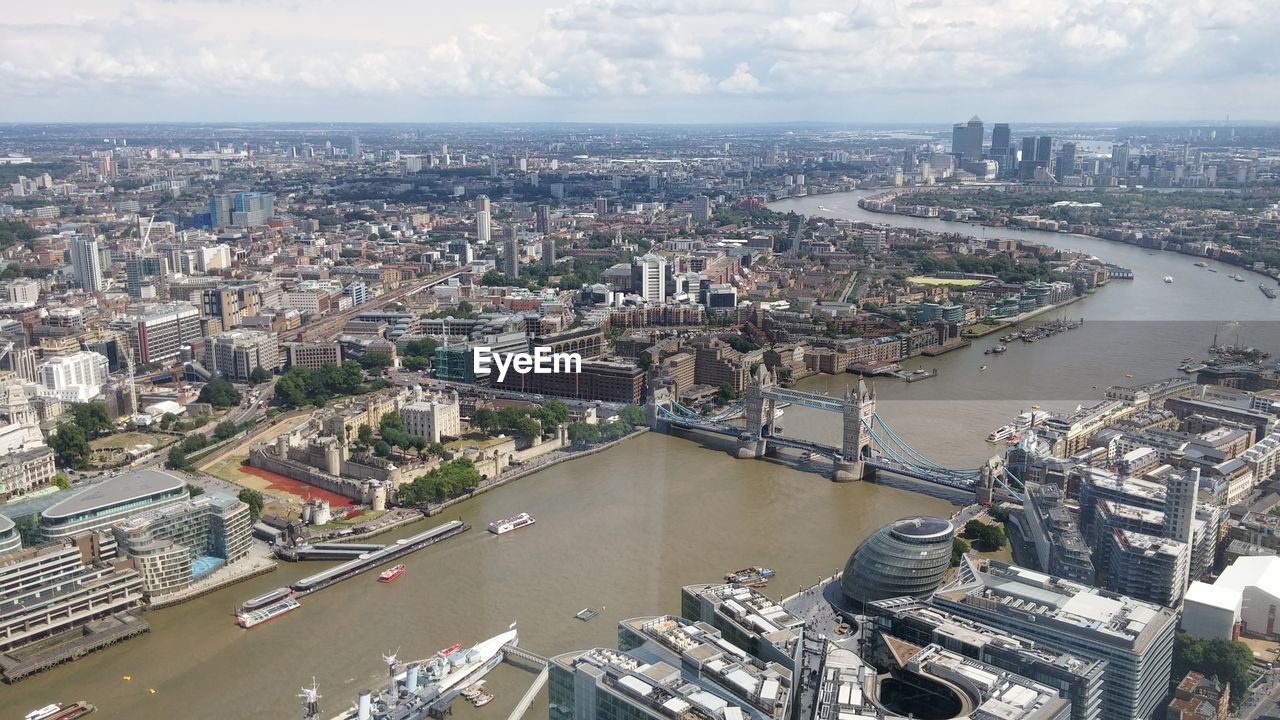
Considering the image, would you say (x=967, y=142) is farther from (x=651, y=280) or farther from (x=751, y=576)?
(x=751, y=576)

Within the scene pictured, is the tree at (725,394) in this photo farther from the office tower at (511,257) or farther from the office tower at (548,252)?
the office tower at (548,252)

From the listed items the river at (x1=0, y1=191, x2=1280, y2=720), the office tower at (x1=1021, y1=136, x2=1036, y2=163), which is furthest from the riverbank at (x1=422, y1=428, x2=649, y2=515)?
the office tower at (x1=1021, y1=136, x2=1036, y2=163)

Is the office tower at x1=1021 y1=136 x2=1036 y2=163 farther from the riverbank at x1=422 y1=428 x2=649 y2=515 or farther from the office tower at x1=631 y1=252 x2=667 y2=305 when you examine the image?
the riverbank at x1=422 y1=428 x2=649 y2=515

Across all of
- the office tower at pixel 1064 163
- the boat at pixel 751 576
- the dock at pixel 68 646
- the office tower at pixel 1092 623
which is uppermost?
the office tower at pixel 1064 163

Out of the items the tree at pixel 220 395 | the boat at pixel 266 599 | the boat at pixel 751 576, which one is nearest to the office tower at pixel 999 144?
the tree at pixel 220 395

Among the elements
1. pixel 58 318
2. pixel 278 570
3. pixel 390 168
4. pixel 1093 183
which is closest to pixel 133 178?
pixel 390 168
